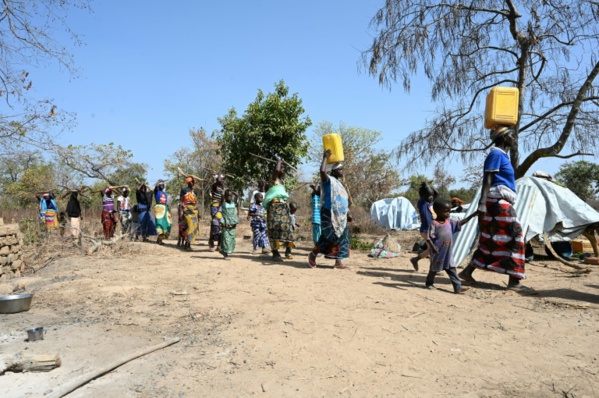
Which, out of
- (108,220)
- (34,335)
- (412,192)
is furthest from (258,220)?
(412,192)

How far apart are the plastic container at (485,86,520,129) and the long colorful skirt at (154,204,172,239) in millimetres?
8189

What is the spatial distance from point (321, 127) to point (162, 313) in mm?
27257

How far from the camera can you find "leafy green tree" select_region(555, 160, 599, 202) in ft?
88.0

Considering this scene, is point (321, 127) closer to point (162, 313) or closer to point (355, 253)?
point (355, 253)

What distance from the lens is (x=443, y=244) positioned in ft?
17.5

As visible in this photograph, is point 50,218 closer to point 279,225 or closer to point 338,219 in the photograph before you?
point 279,225

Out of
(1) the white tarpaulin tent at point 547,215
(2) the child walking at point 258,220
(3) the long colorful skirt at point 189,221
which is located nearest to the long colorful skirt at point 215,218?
(3) the long colorful skirt at point 189,221

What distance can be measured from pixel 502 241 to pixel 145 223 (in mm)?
9434

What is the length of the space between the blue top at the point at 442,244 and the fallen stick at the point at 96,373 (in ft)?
10.7

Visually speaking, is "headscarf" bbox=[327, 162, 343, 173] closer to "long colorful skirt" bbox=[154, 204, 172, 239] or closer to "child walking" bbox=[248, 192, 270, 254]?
"child walking" bbox=[248, 192, 270, 254]

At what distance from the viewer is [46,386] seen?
2939 mm

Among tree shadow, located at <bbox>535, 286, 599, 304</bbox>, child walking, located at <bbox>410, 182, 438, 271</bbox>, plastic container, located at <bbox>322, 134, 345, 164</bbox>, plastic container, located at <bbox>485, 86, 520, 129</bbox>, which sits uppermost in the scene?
plastic container, located at <bbox>485, 86, 520, 129</bbox>

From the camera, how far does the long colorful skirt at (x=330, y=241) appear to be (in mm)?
7064

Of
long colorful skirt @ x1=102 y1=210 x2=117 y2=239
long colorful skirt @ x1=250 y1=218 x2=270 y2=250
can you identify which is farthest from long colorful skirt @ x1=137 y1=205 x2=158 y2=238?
long colorful skirt @ x1=250 y1=218 x2=270 y2=250
